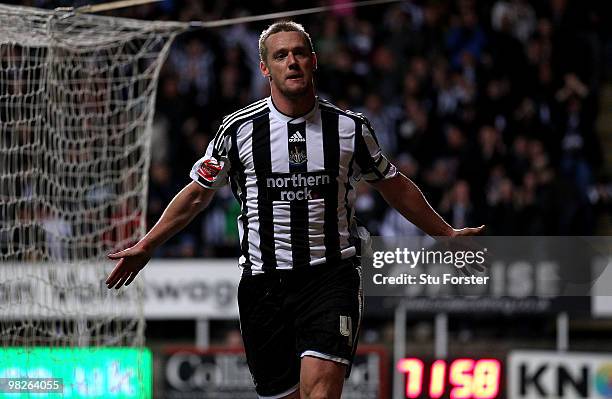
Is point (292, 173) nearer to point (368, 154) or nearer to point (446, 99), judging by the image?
point (368, 154)

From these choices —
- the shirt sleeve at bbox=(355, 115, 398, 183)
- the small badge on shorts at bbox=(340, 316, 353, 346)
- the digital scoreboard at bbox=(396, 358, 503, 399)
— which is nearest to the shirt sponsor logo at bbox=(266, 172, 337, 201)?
the shirt sleeve at bbox=(355, 115, 398, 183)

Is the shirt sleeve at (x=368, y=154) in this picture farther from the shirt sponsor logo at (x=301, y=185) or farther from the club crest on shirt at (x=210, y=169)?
the club crest on shirt at (x=210, y=169)

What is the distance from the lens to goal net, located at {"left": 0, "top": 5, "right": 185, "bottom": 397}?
791 centimetres

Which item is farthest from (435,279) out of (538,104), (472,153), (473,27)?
(473,27)

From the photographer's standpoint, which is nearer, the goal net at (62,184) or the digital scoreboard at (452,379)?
the goal net at (62,184)

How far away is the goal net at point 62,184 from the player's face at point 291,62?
2450mm

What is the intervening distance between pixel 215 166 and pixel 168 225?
322 mm

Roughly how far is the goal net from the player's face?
245 cm

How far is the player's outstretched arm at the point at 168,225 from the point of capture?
17.6 feet

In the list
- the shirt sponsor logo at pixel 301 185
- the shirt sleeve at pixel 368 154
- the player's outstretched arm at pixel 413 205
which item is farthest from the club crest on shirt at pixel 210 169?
the player's outstretched arm at pixel 413 205

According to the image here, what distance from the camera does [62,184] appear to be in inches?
332

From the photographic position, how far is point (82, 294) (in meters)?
8.35

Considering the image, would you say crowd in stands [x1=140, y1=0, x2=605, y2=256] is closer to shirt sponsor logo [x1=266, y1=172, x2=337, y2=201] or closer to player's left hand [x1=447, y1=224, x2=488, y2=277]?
player's left hand [x1=447, y1=224, x2=488, y2=277]

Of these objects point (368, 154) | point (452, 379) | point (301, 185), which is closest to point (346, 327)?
point (301, 185)
